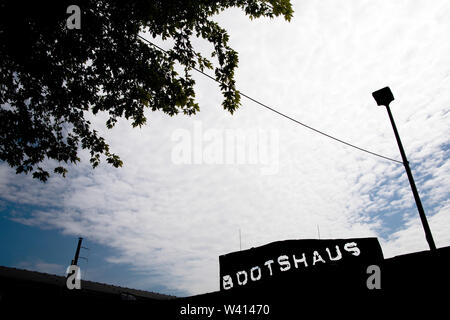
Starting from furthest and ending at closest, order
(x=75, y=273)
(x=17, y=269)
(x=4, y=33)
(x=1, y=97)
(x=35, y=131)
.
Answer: (x=75, y=273) → (x=17, y=269) → (x=35, y=131) → (x=1, y=97) → (x=4, y=33)

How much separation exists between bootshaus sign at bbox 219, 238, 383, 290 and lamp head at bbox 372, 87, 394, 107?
4.25 meters

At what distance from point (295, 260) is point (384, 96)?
230 inches

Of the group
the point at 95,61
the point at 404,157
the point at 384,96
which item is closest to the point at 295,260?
the point at 404,157

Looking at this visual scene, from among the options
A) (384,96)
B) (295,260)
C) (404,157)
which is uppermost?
(384,96)

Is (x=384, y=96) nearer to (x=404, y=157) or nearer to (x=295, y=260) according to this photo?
(x=404, y=157)

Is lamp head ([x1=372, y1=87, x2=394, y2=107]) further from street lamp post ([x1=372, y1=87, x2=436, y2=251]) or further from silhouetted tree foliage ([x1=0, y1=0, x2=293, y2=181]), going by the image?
silhouetted tree foliage ([x1=0, y1=0, x2=293, y2=181])

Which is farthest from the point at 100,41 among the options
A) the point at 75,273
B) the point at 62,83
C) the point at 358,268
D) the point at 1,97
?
the point at 75,273

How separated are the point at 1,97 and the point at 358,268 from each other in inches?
379

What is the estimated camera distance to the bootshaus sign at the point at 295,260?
21.8ft

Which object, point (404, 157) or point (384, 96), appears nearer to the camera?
point (404, 157)

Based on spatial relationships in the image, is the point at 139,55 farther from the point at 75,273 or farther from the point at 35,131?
the point at 75,273

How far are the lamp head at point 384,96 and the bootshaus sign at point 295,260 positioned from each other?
4253mm

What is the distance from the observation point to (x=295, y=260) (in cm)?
729
